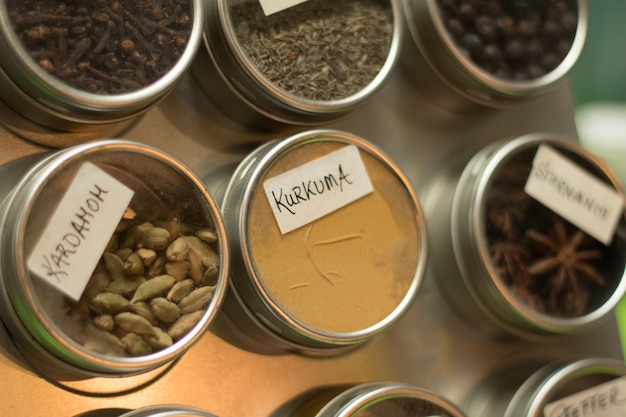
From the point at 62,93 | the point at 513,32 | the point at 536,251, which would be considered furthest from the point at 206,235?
the point at 513,32

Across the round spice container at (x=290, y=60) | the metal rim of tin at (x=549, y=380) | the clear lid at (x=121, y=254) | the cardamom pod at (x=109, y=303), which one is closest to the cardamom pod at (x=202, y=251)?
the clear lid at (x=121, y=254)

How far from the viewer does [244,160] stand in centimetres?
100

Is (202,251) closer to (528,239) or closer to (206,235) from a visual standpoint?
(206,235)

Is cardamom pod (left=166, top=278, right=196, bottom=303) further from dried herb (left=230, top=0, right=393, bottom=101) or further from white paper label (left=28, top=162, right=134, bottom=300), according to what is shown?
dried herb (left=230, top=0, right=393, bottom=101)

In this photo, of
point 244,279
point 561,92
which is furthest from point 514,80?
point 244,279

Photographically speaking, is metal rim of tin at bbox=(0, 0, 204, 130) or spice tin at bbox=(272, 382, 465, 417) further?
spice tin at bbox=(272, 382, 465, 417)

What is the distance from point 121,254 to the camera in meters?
0.81

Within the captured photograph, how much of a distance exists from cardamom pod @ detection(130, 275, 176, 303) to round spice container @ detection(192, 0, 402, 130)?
299 millimetres

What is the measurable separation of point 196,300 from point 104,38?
13.3 inches

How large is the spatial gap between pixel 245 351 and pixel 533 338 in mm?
514

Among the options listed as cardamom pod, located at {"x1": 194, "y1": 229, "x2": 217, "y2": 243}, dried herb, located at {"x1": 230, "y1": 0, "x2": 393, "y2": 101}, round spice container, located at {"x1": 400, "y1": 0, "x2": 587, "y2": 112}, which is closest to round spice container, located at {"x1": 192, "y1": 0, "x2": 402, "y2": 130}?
dried herb, located at {"x1": 230, "y1": 0, "x2": 393, "y2": 101}

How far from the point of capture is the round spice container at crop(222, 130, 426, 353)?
93cm

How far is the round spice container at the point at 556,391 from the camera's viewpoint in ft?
3.65

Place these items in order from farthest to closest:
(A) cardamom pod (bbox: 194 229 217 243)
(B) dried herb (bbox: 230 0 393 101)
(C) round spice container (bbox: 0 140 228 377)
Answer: (B) dried herb (bbox: 230 0 393 101)
(A) cardamom pod (bbox: 194 229 217 243)
(C) round spice container (bbox: 0 140 228 377)
